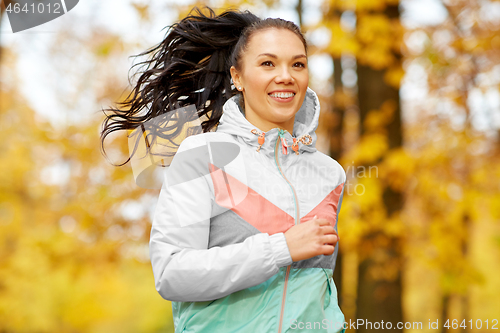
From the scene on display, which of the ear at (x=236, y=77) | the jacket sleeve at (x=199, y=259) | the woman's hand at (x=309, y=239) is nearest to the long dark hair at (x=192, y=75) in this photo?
the ear at (x=236, y=77)

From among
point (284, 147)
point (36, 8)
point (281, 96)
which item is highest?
point (36, 8)

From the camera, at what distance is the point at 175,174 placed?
69.1 inches

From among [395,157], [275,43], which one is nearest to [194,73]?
[275,43]

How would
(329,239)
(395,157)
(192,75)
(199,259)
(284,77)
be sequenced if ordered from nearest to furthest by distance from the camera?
(199,259) < (329,239) < (284,77) < (192,75) < (395,157)

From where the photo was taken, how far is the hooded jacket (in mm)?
1562

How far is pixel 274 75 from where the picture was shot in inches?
75.2

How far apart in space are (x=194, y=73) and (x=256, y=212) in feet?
3.20

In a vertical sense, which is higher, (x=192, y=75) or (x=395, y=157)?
(x=192, y=75)

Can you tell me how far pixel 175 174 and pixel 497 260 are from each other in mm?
18944

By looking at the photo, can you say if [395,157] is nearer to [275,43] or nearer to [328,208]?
[328,208]

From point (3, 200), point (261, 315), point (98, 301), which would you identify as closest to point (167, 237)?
point (261, 315)

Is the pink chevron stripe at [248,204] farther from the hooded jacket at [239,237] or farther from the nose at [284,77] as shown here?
the nose at [284,77]

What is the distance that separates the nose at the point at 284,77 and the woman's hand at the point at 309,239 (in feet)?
2.03

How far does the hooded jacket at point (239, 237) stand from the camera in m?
1.56
